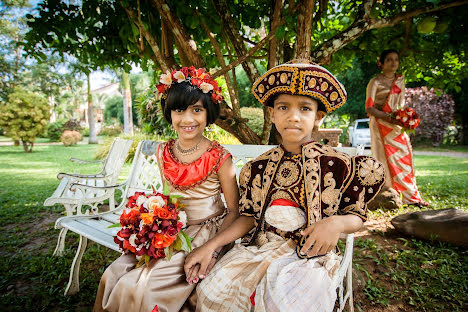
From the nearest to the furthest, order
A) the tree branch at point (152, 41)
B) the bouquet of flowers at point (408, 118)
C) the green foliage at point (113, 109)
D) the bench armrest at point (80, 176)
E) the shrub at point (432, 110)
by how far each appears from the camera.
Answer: the tree branch at point (152, 41) < the bench armrest at point (80, 176) < the bouquet of flowers at point (408, 118) < the shrub at point (432, 110) < the green foliage at point (113, 109)

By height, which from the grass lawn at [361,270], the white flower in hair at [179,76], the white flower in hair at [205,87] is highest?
the white flower in hair at [179,76]

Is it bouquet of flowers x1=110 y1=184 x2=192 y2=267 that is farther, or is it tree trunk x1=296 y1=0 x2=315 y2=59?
tree trunk x1=296 y1=0 x2=315 y2=59

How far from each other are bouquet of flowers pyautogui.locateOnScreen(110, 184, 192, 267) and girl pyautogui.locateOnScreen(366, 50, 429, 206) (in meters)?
4.13

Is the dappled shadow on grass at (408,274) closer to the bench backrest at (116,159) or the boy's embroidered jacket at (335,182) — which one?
the boy's embroidered jacket at (335,182)

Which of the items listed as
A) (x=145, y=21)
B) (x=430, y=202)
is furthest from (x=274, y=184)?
(x=430, y=202)

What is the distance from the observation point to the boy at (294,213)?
1487 millimetres

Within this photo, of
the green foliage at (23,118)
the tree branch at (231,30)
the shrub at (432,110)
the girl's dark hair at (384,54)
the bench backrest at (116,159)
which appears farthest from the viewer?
the shrub at (432,110)

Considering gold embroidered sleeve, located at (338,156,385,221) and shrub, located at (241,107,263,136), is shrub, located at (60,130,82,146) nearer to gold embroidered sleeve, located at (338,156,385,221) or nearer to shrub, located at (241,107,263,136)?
shrub, located at (241,107,263,136)

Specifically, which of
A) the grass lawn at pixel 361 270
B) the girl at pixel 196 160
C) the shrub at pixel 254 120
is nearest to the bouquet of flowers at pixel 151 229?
the girl at pixel 196 160

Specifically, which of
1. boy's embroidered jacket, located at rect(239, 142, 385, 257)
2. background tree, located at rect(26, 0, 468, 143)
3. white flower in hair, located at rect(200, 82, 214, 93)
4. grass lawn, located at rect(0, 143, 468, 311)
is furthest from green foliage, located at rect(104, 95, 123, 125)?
boy's embroidered jacket, located at rect(239, 142, 385, 257)

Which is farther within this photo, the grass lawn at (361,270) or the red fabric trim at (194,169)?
the grass lawn at (361,270)

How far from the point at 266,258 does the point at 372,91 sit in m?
4.02

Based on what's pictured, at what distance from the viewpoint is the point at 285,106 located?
1740 millimetres

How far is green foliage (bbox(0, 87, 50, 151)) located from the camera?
1738 cm
